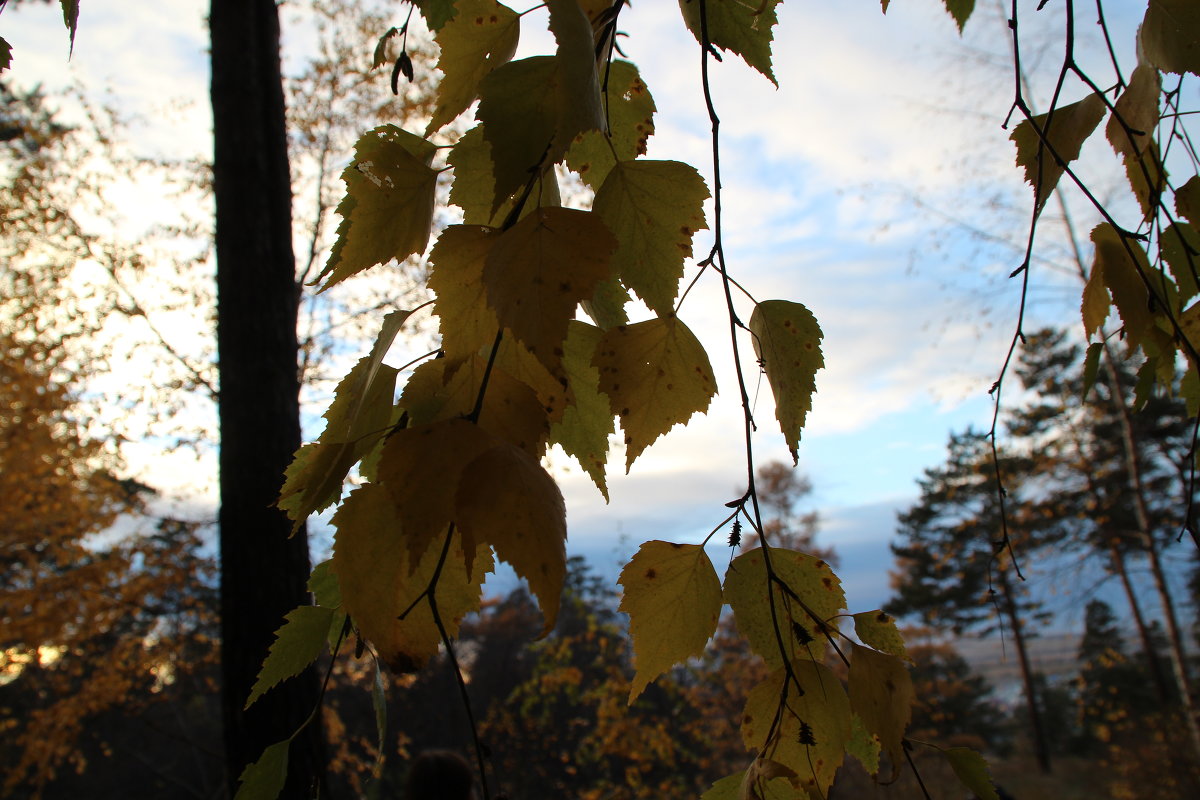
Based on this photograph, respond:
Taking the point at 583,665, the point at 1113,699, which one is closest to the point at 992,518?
the point at 1113,699

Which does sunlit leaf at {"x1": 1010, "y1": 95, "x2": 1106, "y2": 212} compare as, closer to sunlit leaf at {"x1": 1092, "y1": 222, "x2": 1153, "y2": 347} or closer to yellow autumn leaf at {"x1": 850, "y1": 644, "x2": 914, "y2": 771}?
sunlit leaf at {"x1": 1092, "y1": 222, "x2": 1153, "y2": 347}

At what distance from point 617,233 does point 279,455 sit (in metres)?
2.03

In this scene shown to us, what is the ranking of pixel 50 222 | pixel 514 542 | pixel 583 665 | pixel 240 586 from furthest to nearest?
pixel 583 665
pixel 50 222
pixel 240 586
pixel 514 542

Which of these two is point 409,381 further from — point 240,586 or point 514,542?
point 240,586

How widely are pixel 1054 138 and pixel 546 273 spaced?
19.0 inches

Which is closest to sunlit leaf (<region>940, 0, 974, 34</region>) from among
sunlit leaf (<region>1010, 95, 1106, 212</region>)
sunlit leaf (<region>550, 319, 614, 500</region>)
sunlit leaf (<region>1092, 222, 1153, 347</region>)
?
sunlit leaf (<region>1010, 95, 1106, 212</region>)

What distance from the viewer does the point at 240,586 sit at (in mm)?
2018

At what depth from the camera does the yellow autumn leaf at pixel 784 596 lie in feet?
1.37

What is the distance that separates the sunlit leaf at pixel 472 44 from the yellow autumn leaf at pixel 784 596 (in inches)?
12.0

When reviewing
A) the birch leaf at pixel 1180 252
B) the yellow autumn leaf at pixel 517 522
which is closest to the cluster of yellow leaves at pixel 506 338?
the yellow autumn leaf at pixel 517 522

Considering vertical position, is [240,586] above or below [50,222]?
below

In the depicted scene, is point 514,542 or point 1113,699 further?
point 1113,699

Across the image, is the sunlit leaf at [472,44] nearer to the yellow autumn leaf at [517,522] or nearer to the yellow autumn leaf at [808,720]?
the yellow autumn leaf at [517,522]

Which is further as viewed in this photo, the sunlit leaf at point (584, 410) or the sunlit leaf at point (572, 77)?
the sunlit leaf at point (584, 410)
